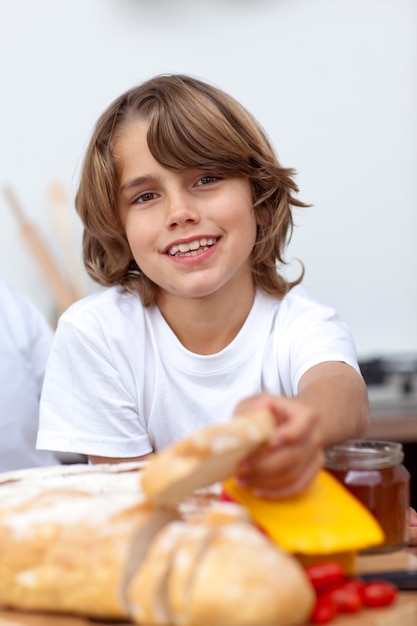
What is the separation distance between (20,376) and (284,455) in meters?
0.85

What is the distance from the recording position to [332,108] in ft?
8.83

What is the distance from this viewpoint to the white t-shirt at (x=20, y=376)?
140 cm

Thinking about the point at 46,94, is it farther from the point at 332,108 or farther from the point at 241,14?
the point at 332,108

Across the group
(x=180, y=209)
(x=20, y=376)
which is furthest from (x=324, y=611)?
(x=20, y=376)

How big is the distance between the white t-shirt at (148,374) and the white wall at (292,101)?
1195mm

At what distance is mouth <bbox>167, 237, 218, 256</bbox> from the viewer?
1.23m

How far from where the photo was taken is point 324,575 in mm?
672

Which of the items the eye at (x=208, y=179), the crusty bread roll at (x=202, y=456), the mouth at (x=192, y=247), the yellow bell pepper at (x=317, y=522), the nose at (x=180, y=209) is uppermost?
the eye at (x=208, y=179)

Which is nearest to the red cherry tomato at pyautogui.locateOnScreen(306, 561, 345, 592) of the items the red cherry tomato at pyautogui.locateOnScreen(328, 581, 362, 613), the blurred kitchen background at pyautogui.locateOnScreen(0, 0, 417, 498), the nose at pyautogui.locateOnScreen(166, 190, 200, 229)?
the red cherry tomato at pyautogui.locateOnScreen(328, 581, 362, 613)

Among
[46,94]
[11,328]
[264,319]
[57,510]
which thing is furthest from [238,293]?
[46,94]

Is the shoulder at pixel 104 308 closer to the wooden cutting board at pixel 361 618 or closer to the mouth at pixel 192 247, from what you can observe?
the mouth at pixel 192 247

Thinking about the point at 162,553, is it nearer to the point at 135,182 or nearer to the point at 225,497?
the point at 225,497

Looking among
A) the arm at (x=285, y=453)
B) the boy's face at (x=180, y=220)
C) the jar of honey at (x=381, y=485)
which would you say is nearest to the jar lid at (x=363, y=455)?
the jar of honey at (x=381, y=485)

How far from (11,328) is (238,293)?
393 millimetres
